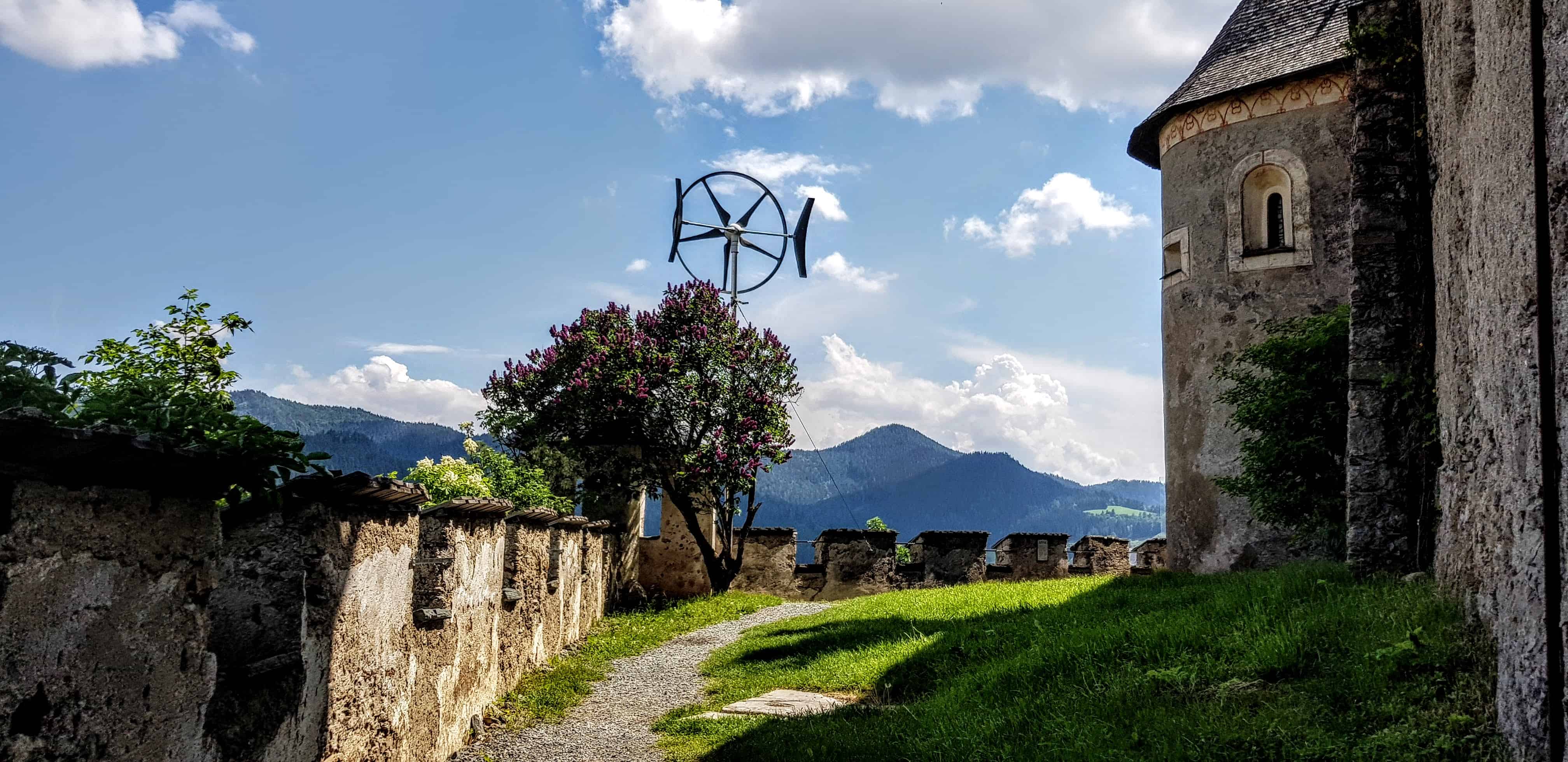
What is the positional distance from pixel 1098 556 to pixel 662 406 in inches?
363

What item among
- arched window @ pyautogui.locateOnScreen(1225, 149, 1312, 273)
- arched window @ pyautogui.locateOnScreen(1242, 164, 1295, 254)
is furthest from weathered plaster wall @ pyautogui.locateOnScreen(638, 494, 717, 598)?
arched window @ pyautogui.locateOnScreen(1242, 164, 1295, 254)

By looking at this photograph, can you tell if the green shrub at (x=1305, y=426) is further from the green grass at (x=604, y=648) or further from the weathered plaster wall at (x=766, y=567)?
the weathered plaster wall at (x=766, y=567)

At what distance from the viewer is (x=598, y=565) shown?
1557 centimetres

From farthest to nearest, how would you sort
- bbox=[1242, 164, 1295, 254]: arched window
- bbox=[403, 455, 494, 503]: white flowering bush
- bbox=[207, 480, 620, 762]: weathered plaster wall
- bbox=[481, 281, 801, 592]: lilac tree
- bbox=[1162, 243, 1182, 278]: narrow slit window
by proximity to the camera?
1. bbox=[481, 281, 801, 592]: lilac tree
2. bbox=[1162, 243, 1182, 278]: narrow slit window
3. bbox=[1242, 164, 1295, 254]: arched window
4. bbox=[403, 455, 494, 503]: white flowering bush
5. bbox=[207, 480, 620, 762]: weathered plaster wall

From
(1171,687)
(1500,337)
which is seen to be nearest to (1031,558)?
(1171,687)

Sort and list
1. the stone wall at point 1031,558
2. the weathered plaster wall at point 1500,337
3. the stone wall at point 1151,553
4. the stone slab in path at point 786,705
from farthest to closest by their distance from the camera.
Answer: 1. the stone wall at point 1151,553
2. the stone wall at point 1031,558
3. the stone slab in path at point 786,705
4. the weathered plaster wall at point 1500,337

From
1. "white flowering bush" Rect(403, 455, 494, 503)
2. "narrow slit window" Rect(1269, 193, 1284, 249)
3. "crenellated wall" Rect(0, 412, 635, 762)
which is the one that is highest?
"narrow slit window" Rect(1269, 193, 1284, 249)

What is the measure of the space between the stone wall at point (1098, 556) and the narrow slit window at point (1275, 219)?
7492 mm

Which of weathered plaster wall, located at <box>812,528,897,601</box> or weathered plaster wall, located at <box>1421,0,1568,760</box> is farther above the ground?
weathered plaster wall, located at <box>1421,0,1568,760</box>

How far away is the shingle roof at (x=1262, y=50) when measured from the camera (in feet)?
48.2

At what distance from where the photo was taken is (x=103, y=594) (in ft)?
10.5

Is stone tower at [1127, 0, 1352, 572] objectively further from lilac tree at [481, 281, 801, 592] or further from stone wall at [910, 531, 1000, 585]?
lilac tree at [481, 281, 801, 592]

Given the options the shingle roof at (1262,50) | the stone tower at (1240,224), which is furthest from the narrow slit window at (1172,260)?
the shingle roof at (1262,50)

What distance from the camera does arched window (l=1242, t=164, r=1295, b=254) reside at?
15.0 meters
